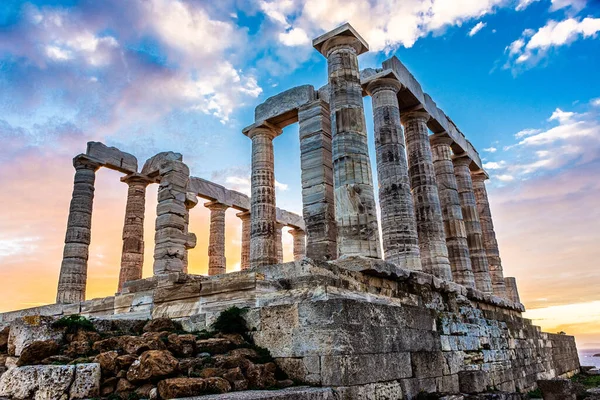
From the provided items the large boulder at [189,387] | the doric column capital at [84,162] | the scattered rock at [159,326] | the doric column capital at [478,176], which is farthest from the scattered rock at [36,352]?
the doric column capital at [478,176]

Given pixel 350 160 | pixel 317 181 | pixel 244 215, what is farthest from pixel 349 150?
pixel 244 215

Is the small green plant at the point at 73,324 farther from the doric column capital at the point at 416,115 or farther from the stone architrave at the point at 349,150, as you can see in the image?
the doric column capital at the point at 416,115

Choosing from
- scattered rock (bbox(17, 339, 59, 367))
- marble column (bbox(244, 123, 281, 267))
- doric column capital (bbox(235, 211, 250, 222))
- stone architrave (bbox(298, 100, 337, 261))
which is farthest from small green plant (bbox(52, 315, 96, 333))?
doric column capital (bbox(235, 211, 250, 222))

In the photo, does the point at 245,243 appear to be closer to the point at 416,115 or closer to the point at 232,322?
the point at 416,115

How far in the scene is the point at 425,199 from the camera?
17328 millimetres

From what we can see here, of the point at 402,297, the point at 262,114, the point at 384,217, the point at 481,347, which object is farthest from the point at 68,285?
the point at 481,347

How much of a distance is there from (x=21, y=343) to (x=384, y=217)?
11.5 metres

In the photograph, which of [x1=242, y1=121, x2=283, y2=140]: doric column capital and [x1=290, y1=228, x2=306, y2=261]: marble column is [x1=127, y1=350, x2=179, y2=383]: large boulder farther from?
[x1=290, y1=228, x2=306, y2=261]: marble column

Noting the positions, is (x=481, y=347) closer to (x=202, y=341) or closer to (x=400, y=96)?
(x=202, y=341)

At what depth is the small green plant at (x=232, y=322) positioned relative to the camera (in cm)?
728

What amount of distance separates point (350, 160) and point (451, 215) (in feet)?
29.2

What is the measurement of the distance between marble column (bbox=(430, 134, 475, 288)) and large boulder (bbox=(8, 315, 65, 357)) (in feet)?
53.2

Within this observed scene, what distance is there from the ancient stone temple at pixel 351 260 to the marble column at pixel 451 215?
59mm

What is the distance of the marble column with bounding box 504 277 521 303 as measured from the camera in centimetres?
2612
